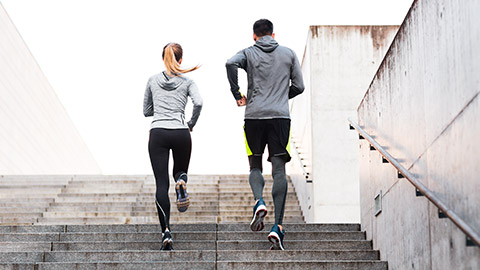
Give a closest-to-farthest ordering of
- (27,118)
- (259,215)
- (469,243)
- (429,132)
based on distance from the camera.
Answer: (469,243) < (429,132) < (259,215) < (27,118)

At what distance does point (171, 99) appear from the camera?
22.3 ft

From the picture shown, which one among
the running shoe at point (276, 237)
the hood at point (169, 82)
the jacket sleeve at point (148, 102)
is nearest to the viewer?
the running shoe at point (276, 237)

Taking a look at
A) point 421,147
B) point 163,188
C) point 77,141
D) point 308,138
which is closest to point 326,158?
point 308,138

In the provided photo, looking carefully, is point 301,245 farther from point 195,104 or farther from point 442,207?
point 442,207

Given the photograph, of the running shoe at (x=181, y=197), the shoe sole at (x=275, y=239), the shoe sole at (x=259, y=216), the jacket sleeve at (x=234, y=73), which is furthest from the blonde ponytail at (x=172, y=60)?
the shoe sole at (x=275, y=239)

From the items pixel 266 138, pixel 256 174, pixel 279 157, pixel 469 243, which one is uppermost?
pixel 266 138

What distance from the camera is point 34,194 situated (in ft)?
38.5

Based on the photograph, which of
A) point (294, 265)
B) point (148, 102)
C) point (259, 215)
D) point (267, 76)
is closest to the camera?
point (294, 265)

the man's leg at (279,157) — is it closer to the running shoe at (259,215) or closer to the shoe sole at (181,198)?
the running shoe at (259,215)

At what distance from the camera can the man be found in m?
6.39

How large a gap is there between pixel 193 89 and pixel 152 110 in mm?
424

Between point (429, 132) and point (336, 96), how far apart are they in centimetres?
597

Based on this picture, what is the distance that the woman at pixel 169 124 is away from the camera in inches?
261

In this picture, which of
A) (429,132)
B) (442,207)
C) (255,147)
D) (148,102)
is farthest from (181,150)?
(442,207)
